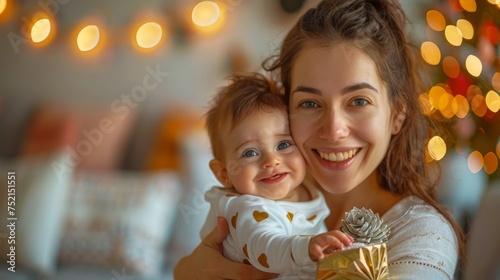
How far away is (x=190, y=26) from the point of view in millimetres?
1664

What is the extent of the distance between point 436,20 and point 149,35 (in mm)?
948

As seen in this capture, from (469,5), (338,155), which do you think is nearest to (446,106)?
(469,5)

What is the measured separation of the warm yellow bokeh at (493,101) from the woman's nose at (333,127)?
282 millimetres

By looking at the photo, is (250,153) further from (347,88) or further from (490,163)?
(490,163)

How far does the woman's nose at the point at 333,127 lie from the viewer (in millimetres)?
703

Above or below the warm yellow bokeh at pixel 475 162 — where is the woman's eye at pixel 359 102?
above

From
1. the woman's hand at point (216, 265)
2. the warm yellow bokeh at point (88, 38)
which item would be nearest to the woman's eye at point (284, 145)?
the woman's hand at point (216, 265)

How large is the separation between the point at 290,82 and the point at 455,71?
288 millimetres

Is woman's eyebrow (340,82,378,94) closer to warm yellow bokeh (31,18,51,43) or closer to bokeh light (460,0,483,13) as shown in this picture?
bokeh light (460,0,483,13)

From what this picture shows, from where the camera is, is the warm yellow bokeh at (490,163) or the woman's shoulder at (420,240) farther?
the warm yellow bokeh at (490,163)

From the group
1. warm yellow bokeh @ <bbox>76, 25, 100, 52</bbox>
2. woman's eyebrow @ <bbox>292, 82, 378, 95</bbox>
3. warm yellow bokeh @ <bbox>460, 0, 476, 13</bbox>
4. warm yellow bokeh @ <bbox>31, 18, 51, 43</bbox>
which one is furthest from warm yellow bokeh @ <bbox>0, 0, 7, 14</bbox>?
warm yellow bokeh @ <bbox>460, 0, 476, 13</bbox>

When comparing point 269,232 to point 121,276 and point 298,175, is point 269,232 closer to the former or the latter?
point 298,175

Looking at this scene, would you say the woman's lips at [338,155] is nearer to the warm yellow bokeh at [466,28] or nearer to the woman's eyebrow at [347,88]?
the woman's eyebrow at [347,88]

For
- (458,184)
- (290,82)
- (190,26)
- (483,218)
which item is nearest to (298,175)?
(290,82)
